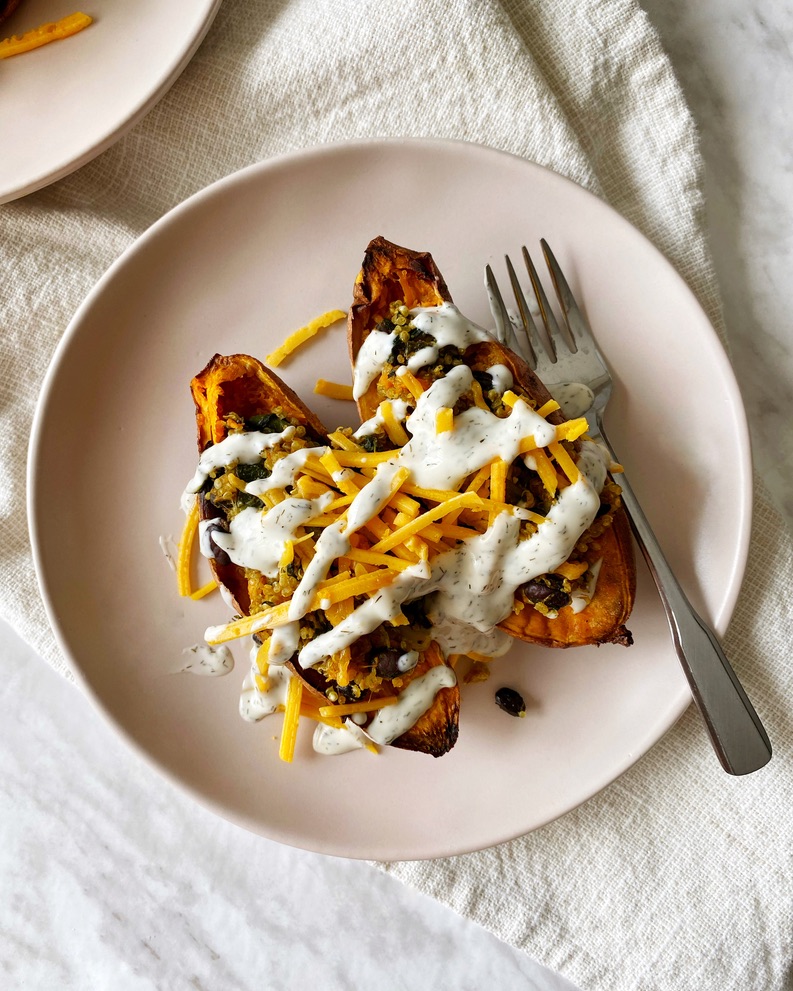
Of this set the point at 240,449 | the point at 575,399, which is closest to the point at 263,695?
the point at 240,449

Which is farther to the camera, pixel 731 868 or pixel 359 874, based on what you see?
pixel 359 874

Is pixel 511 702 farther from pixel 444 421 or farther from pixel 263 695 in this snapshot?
pixel 444 421

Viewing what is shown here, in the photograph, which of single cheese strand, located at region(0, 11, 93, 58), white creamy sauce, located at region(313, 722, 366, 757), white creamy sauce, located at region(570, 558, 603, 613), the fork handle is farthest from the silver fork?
single cheese strand, located at region(0, 11, 93, 58)

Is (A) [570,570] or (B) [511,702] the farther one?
(B) [511,702]

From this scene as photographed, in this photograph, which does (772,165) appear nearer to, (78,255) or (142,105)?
(142,105)

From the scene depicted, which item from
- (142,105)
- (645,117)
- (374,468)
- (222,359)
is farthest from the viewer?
(645,117)

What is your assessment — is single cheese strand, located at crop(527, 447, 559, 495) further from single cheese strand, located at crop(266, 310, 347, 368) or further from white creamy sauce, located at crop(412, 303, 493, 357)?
single cheese strand, located at crop(266, 310, 347, 368)

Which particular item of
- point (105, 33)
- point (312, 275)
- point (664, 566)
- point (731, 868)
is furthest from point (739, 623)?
point (105, 33)
